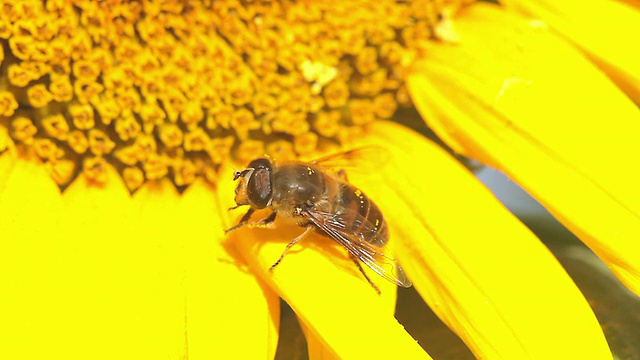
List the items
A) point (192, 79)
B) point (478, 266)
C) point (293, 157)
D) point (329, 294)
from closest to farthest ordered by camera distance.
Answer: point (329, 294), point (478, 266), point (192, 79), point (293, 157)

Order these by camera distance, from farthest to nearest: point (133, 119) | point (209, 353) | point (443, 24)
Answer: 1. point (443, 24)
2. point (133, 119)
3. point (209, 353)

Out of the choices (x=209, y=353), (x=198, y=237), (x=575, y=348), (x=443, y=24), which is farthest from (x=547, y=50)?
(x=209, y=353)

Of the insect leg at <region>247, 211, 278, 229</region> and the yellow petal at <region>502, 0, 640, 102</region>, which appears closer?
the insect leg at <region>247, 211, 278, 229</region>

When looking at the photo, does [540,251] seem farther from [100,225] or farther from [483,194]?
[100,225]

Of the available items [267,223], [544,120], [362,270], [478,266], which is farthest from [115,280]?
[544,120]

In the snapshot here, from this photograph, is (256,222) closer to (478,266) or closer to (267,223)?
(267,223)

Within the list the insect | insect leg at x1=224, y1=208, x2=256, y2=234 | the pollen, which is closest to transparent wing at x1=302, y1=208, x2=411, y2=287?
the insect

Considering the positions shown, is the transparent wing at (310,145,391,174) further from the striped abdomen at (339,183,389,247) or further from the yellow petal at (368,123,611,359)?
the striped abdomen at (339,183,389,247)
